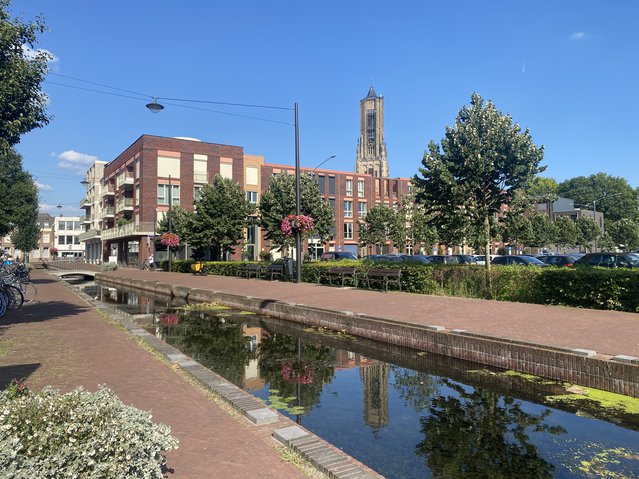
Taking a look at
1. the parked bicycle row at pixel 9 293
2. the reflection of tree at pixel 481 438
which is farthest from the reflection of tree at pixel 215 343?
the parked bicycle row at pixel 9 293

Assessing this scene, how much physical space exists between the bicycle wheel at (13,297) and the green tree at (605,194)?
87.7 metres

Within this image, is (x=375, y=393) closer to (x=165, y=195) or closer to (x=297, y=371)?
(x=297, y=371)

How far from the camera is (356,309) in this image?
1223cm

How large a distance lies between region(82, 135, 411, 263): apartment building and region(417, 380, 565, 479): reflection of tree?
37.7 metres

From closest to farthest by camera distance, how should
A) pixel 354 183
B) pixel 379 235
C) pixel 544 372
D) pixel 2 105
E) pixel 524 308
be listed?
pixel 544 372 < pixel 2 105 < pixel 524 308 < pixel 379 235 < pixel 354 183

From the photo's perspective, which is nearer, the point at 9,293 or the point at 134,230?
the point at 9,293

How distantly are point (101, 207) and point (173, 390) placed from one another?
224 feet

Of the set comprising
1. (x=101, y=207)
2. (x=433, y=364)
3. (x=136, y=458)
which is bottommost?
(x=433, y=364)

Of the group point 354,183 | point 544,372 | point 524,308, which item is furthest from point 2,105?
point 354,183

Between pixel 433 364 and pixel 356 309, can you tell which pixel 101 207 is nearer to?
pixel 356 309

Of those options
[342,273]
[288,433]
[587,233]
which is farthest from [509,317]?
[587,233]

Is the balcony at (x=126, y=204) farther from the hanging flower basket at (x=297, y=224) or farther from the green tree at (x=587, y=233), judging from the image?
the green tree at (x=587, y=233)

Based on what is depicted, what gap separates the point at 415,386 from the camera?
268 inches

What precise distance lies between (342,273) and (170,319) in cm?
747
